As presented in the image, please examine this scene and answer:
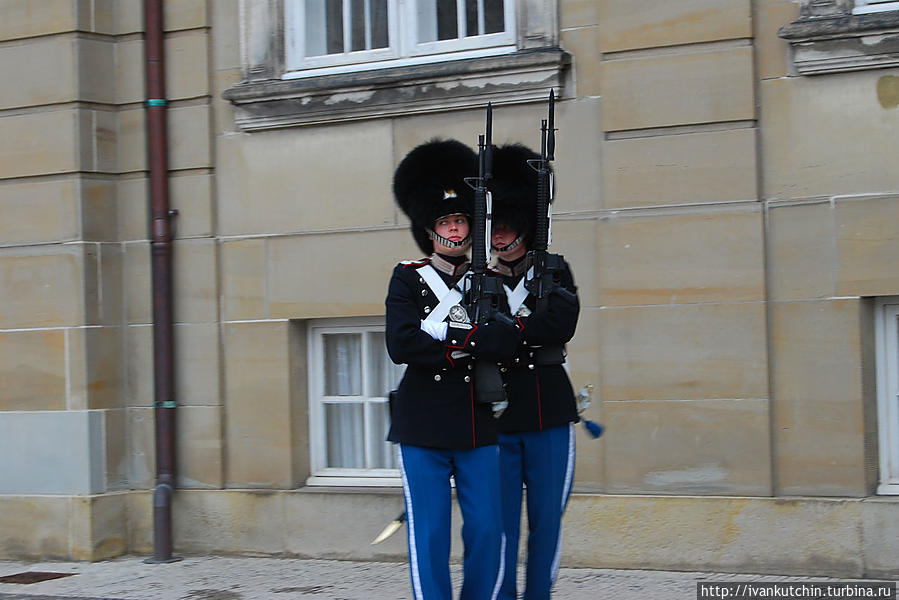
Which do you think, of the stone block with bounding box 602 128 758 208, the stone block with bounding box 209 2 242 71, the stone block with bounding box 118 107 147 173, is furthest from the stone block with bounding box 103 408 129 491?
the stone block with bounding box 602 128 758 208

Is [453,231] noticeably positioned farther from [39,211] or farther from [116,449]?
[39,211]

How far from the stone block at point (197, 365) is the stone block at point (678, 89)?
2.96 m

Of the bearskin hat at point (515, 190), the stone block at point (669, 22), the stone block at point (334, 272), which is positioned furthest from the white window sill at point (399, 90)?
the bearskin hat at point (515, 190)

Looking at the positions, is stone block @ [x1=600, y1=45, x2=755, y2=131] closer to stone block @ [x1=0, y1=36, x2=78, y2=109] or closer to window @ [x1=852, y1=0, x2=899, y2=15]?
window @ [x1=852, y1=0, x2=899, y2=15]

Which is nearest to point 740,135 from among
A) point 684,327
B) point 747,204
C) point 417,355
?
point 747,204

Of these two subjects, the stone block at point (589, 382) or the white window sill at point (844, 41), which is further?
the stone block at point (589, 382)

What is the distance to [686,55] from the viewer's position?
767 cm

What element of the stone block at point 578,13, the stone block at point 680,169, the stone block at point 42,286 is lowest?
the stone block at point 42,286

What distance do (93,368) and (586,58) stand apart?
12.3 ft

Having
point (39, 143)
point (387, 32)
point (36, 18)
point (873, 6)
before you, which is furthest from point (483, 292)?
point (36, 18)

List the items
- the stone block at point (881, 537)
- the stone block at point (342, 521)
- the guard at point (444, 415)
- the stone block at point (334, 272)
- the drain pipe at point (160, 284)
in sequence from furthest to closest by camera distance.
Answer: the drain pipe at point (160, 284)
the stone block at point (334, 272)
the stone block at point (342, 521)
the stone block at point (881, 537)
the guard at point (444, 415)

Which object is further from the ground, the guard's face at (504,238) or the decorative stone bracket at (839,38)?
the decorative stone bracket at (839,38)

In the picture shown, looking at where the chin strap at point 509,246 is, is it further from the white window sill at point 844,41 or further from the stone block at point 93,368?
the stone block at point 93,368

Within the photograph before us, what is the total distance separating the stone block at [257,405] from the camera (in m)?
8.70
